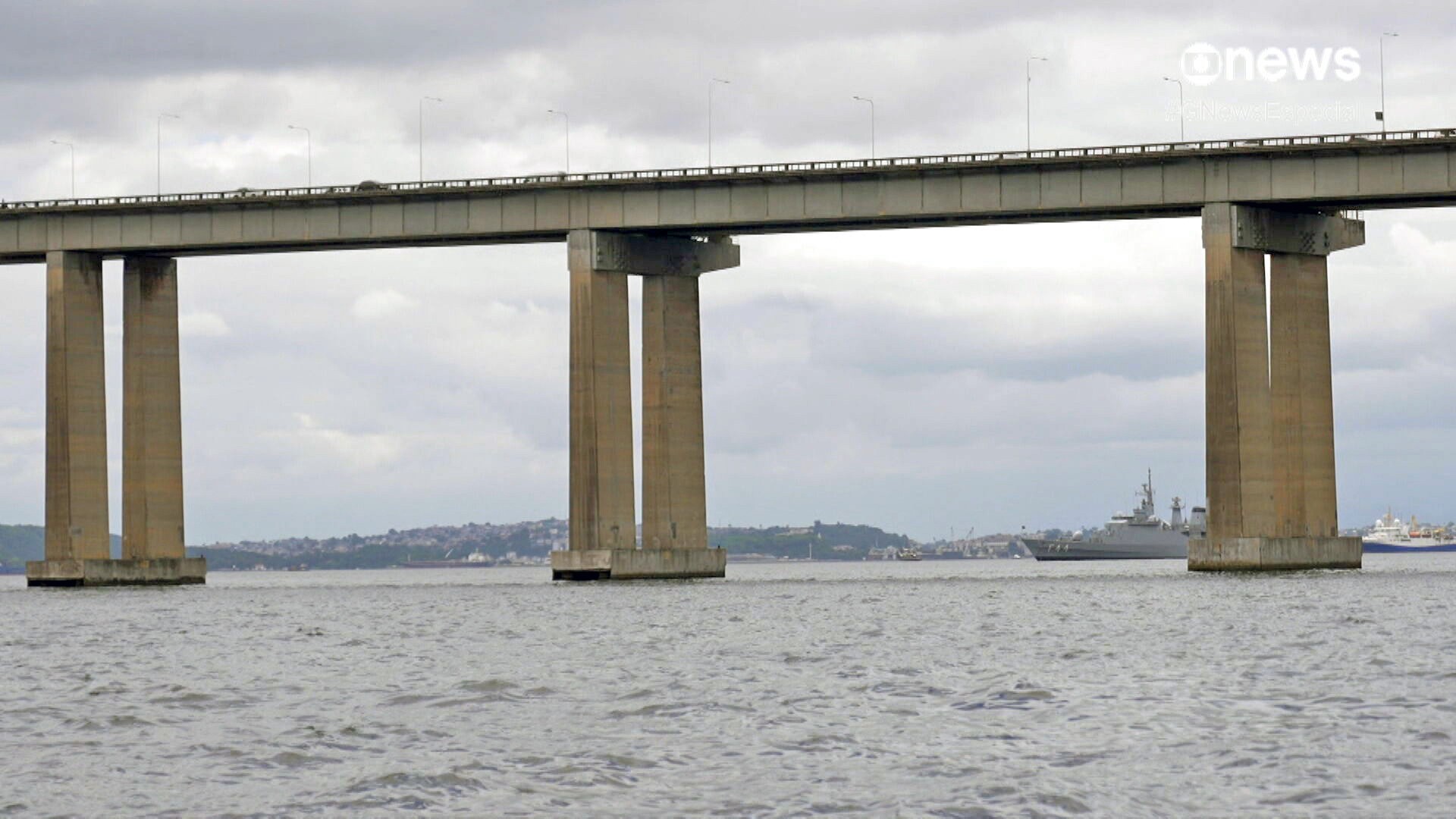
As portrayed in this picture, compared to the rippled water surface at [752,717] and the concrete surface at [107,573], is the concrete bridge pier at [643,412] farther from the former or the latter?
the rippled water surface at [752,717]

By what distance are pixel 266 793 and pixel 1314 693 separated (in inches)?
683

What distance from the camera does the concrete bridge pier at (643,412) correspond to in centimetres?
10525

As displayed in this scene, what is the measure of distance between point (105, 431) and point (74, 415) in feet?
7.76

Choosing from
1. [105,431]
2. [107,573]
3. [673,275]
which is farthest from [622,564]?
[105,431]

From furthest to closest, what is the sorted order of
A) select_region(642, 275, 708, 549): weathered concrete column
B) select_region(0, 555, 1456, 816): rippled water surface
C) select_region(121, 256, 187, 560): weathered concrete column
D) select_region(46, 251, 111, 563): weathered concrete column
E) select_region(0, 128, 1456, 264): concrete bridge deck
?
select_region(121, 256, 187, 560): weathered concrete column → select_region(46, 251, 111, 563): weathered concrete column → select_region(642, 275, 708, 549): weathered concrete column → select_region(0, 128, 1456, 264): concrete bridge deck → select_region(0, 555, 1456, 816): rippled water surface

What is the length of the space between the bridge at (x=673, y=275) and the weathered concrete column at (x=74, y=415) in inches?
4.7

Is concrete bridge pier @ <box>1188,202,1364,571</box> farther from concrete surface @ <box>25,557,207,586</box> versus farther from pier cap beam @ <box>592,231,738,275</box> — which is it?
concrete surface @ <box>25,557,207,586</box>

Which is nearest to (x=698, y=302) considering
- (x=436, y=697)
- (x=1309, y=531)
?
(x=1309, y=531)

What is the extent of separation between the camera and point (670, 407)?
110250 millimetres

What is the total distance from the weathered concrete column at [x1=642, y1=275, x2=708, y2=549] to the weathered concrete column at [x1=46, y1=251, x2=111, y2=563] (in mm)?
29086

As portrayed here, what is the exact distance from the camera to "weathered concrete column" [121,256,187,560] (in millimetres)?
114812

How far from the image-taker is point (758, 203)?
10306 centimetres

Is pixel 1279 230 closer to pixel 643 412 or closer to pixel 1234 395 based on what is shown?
pixel 1234 395

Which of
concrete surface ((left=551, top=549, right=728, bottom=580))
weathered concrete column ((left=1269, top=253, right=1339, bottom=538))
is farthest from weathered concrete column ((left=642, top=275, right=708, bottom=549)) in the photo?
weathered concrete column ((left=1269, top=253, right=1339, bottom=538))
